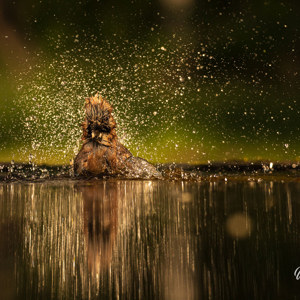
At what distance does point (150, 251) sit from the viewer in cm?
173

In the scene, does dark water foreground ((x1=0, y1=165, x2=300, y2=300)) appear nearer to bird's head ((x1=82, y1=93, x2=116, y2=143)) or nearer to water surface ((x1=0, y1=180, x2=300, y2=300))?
water surface ((x1=0, y1=180, x2=300, y2=300))

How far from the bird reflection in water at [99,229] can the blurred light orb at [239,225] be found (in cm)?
70

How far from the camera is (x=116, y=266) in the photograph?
4.99 ft

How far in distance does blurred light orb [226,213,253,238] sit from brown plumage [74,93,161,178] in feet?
13.3

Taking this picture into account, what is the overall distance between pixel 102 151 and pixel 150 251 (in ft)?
16.4

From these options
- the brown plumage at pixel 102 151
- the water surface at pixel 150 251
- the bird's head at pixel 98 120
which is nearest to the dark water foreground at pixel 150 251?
the water surface at pixel 150 251

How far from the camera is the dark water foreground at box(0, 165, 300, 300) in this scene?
1.31 m

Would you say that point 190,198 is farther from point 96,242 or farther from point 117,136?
point 117,136

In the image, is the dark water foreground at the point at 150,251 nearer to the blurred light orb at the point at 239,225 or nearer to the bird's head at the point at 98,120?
the blurred light orb at the point at 239,225

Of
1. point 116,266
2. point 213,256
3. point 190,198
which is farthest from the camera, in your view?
point 190,198

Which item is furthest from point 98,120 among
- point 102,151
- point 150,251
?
point 150,251

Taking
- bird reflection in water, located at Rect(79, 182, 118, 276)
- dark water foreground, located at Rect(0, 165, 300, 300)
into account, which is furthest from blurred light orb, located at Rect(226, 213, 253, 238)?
bird reflection in water, located at Rect(79, 182, 118, 276)

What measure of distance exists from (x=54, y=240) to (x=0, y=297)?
0.65m

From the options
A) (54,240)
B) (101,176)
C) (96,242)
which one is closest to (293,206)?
(96,242)
